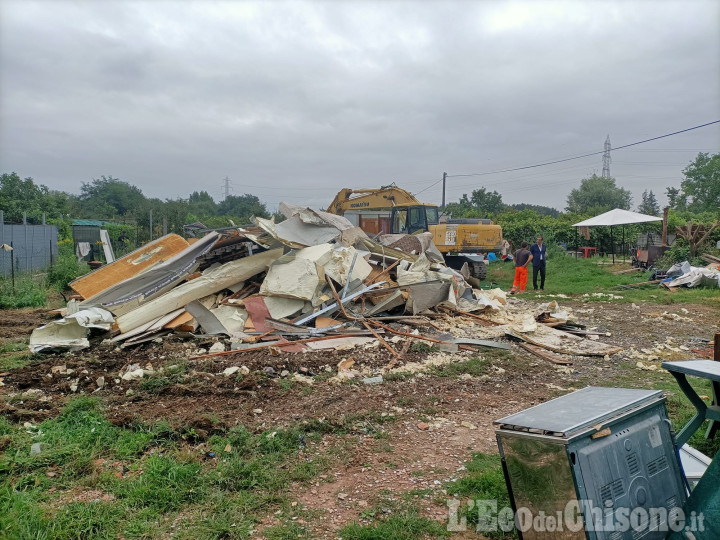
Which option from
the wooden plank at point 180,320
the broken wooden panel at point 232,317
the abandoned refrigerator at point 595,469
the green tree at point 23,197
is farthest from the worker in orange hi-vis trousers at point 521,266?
the green tree at point 23,197

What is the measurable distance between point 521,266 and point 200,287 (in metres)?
9.32

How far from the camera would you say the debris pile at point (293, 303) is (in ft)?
24.5

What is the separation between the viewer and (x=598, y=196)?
58.0 meters

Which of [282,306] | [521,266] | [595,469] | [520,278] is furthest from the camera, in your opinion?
[520,278]

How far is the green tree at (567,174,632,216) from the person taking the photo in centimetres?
5731

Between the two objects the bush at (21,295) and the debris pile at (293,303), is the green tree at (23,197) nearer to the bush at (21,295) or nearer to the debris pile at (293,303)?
the bush at (21,295)

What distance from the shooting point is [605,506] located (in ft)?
7.09

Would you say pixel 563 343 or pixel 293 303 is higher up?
pixel 293 303

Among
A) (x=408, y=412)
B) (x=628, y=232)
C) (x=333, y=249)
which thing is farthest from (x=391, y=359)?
(x=628, y=232)

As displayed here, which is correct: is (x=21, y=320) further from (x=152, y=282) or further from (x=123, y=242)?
(x=123, y=242)

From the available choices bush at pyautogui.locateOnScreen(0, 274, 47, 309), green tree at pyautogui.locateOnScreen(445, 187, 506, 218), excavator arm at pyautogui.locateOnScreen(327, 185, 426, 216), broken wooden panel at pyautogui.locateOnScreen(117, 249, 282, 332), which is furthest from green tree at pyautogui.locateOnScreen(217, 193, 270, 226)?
broken wooden panel at pyautogui.locateOnScreen(117, 249, 282, 332)

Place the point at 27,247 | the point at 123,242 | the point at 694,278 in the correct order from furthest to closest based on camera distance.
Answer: the point at 123,242, the point at 27,247, the point at 694,278

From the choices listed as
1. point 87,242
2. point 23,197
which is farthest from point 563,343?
point 23,197

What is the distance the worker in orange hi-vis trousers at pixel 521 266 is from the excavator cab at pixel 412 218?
3619mm
